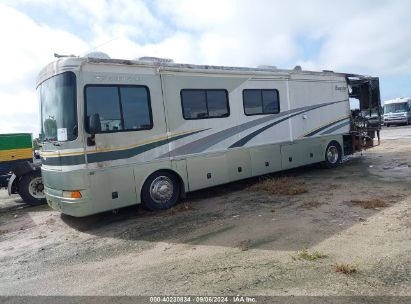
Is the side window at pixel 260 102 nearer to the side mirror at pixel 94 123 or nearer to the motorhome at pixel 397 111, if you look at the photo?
the side mirror at pixel 94 123

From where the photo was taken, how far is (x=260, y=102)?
9.96 metres

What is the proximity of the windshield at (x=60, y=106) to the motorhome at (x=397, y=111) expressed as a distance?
114ft

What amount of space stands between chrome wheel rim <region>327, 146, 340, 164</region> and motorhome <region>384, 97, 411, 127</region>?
2601 centimetres

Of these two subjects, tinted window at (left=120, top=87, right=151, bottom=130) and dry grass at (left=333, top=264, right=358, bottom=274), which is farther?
tinted window at (left=120, top=87, right=151, bottom=130)


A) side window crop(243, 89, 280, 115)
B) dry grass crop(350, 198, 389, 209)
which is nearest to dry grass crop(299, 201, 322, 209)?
dry grass crop(350, 198, 389, 209)

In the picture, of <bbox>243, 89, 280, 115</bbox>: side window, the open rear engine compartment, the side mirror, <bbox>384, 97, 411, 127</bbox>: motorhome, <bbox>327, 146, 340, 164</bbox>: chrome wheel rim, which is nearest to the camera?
the side mirror

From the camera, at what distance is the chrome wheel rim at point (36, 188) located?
10.1 meters

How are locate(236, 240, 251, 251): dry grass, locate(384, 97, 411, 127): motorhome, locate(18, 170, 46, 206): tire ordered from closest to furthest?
1. locate(236, 240, 251, 251): dry grass
2. locate(18, 170, 46, 206): tire
3. locate(384, 97, 411, 127): motorhome

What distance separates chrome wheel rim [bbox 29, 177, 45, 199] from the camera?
33.1 feet

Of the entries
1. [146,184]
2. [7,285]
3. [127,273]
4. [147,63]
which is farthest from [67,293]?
[147,63]

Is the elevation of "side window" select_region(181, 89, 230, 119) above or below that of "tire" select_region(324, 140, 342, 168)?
above

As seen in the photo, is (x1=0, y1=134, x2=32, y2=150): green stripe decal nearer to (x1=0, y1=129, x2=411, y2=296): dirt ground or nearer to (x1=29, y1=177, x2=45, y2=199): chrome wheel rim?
(x1=29, y1=177, x2=45, y2=199): chrome wheel rim

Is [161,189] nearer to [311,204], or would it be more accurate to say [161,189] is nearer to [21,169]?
[311,204]

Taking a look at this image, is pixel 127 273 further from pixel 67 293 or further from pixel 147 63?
pixel 147 63
